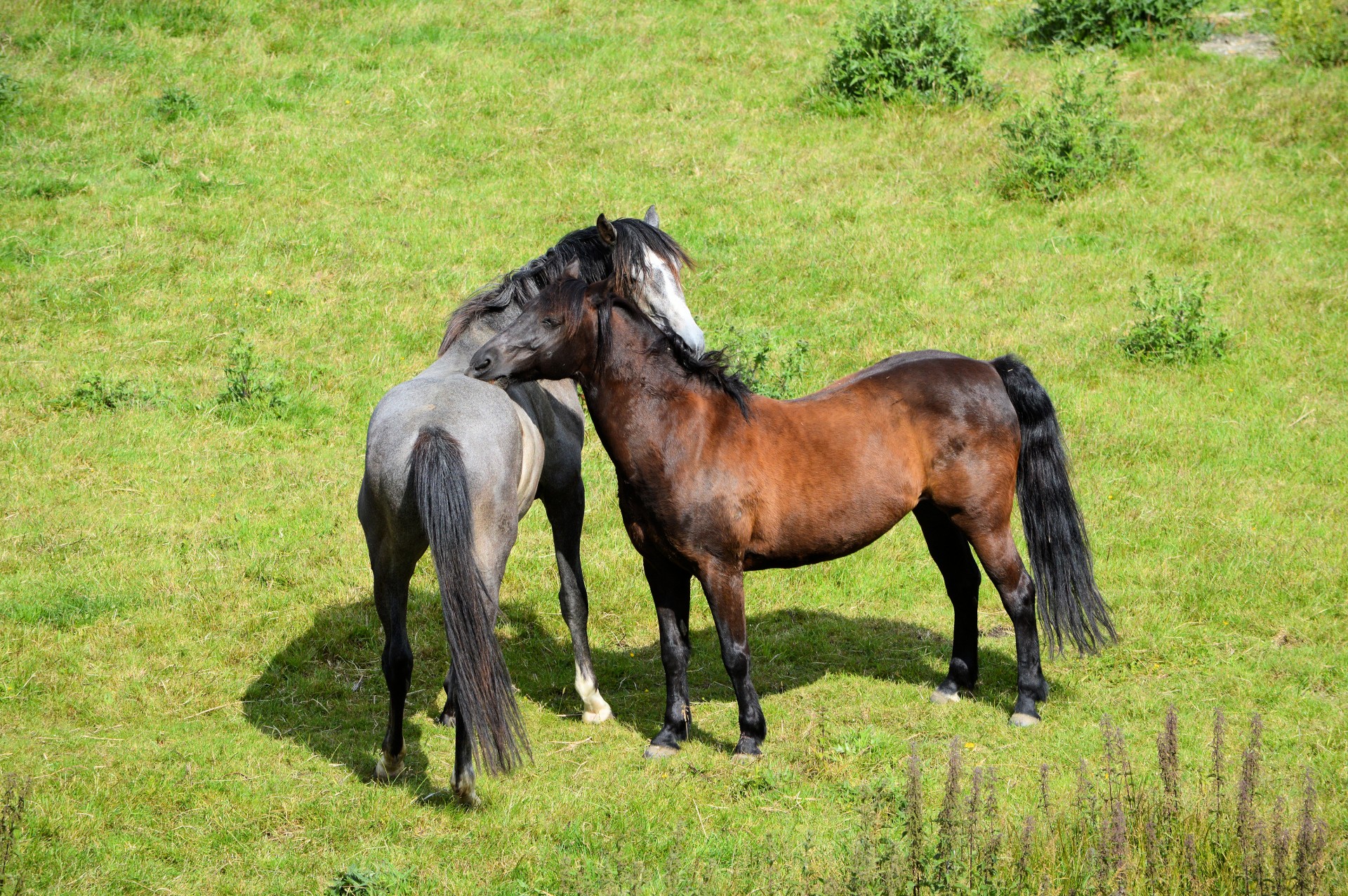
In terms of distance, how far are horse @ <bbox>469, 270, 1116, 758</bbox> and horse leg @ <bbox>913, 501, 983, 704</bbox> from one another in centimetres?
1

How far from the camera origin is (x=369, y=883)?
4.38 m

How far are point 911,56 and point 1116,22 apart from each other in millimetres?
3421

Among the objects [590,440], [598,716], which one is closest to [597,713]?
[598,716]

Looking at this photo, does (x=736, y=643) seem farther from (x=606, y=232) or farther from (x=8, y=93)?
(x=8, y=93)

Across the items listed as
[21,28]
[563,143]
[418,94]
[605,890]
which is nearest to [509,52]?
[418,94]

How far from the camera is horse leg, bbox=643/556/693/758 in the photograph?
5.79m

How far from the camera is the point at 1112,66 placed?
14.1 metres

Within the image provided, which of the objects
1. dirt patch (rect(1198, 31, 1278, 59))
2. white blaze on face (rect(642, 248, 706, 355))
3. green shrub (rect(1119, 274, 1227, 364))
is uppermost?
dirt patch (rect(1198, 31, 1278, 59))

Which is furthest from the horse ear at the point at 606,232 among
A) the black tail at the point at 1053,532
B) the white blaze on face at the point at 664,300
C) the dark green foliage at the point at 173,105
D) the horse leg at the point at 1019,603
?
the dark green foliage at the point at 173,105

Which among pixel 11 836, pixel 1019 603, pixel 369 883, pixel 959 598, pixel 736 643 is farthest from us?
pixel 959 598

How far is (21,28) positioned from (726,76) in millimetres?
9021

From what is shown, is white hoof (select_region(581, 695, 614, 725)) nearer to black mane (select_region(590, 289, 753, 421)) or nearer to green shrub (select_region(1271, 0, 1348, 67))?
black mane (select_region(590, 289, 753, 421))

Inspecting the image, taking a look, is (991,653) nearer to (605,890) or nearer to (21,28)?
(605,890)

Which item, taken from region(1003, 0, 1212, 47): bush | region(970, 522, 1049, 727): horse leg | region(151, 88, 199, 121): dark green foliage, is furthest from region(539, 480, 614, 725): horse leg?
region(1003, 0, 1212, 47): bush
